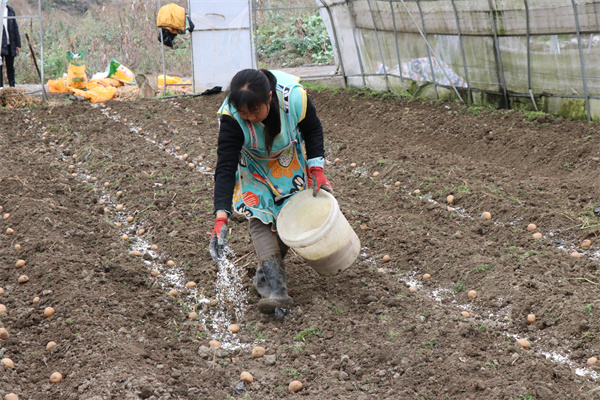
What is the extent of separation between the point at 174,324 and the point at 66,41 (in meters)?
13.7

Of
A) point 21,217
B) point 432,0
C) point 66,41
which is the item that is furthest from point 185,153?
point 66,41

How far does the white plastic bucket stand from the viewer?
3.13 meters

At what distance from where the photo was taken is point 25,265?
4.02m

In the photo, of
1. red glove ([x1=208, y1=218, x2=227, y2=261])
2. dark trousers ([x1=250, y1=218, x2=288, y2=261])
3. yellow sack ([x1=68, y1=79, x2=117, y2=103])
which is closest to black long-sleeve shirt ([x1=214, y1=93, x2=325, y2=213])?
red glove ([x1=208, y1=218, x2=227, y2=261])

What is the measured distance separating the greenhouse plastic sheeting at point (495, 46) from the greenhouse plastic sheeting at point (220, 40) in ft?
5.51

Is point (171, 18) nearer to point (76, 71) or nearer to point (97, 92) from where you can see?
point (97, 92)

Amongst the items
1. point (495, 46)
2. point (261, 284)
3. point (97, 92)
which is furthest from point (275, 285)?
point (97, 92)

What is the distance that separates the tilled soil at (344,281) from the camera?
2.81 meters

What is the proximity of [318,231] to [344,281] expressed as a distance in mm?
748

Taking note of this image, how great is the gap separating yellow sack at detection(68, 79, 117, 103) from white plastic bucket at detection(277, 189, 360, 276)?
7.53 metres

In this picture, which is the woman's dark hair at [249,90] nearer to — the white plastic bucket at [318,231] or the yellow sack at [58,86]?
the white plastic bucket at [318,231]

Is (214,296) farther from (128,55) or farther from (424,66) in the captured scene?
(128,55)

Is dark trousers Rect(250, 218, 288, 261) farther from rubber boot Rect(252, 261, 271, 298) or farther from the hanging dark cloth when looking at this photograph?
the hanging dark cloth

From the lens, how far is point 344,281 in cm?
376
